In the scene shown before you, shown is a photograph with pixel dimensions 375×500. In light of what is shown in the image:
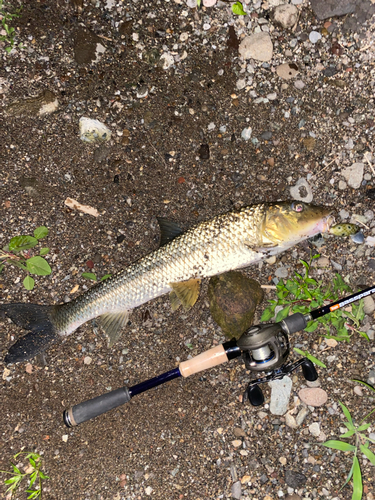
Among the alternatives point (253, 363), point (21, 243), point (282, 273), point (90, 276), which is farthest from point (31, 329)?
point (282, 273)

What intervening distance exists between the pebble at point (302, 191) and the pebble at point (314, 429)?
2.12 m

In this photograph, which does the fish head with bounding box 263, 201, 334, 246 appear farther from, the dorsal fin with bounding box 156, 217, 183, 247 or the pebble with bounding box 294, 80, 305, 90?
the pebble with bounding box 294, 80, 305, 90

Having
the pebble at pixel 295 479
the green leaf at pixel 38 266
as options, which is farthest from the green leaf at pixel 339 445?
the green leaf at pixel 38 266

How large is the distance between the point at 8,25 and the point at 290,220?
3376 mm

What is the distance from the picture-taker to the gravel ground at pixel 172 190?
3303mm

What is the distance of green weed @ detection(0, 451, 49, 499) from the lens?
10.9 feet

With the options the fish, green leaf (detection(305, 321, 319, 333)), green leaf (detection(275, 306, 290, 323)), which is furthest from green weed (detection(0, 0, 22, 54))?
green leaf (detection(305, 321, 319, 333))

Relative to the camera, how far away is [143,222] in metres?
3.46

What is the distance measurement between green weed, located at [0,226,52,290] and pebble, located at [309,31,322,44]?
3.20 meters

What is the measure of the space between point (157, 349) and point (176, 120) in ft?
7.46

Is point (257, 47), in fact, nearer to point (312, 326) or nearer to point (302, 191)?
point (302, 191)

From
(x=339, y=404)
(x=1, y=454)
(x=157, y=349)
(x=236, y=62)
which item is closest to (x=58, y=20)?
(x=236, y=62)

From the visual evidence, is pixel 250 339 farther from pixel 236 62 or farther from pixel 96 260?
pixel 236 62

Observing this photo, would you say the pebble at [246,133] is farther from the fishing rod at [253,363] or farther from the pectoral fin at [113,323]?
the pectoral fin at [113,323]
